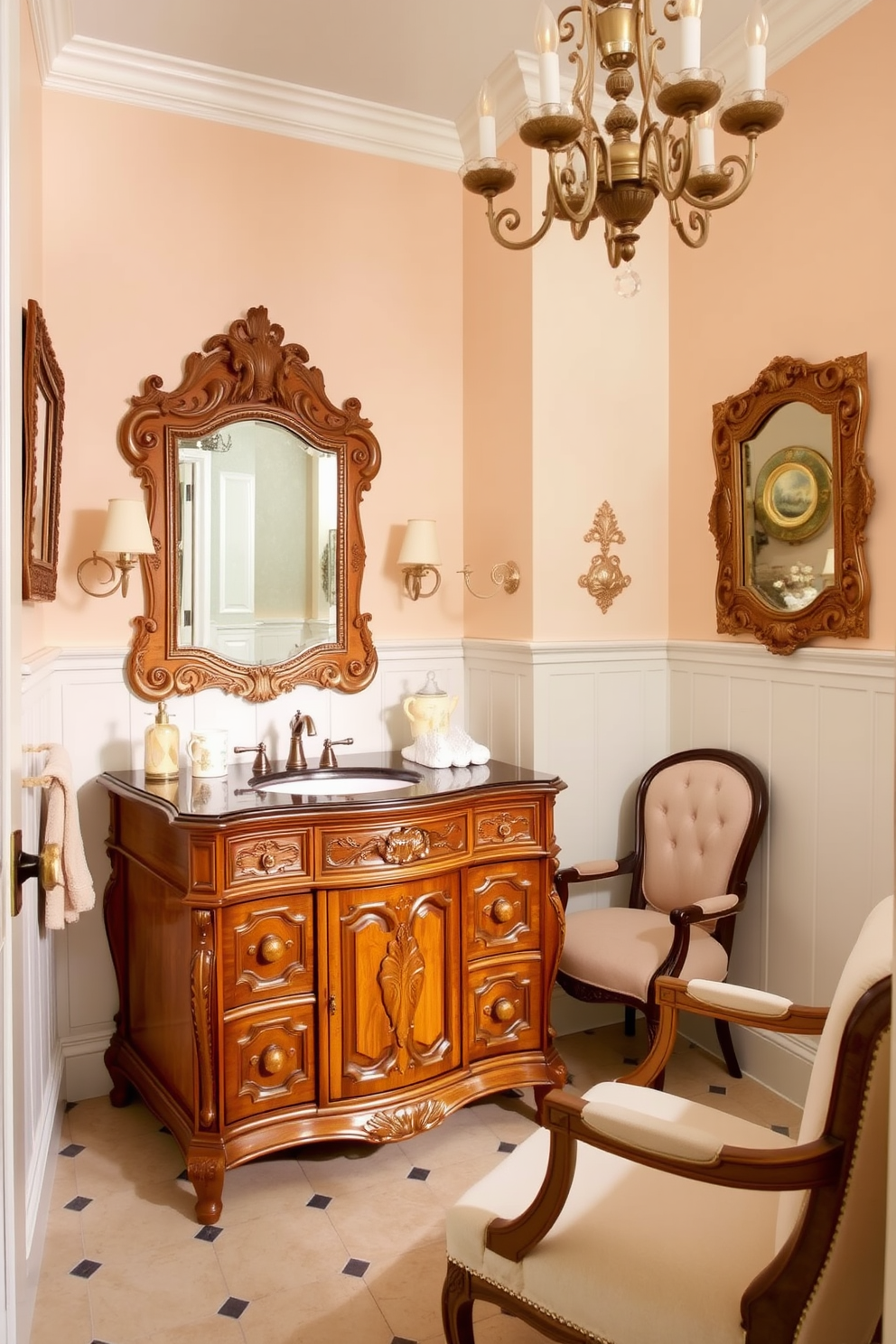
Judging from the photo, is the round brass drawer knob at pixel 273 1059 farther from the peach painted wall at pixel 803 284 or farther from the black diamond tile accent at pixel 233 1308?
the peach painted wall at pixel 803 284

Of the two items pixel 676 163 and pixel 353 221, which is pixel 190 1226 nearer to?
pixel 676 163

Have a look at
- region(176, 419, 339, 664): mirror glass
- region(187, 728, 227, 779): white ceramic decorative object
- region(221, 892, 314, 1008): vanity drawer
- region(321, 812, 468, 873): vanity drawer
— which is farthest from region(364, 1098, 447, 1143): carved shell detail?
region(176, 419, 339, 664): mirror glass

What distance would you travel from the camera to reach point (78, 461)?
319 centimetres

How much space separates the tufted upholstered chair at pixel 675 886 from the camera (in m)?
3.04

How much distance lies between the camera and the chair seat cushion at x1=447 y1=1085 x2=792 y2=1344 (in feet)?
5.12

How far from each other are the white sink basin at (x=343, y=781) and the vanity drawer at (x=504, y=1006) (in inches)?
24.5

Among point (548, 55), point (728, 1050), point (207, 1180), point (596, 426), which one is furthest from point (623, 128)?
point (728, 1050)

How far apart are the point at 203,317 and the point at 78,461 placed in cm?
63

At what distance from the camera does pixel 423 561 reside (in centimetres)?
354

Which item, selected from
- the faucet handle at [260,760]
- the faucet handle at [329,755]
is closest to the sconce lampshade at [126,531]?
the faucet handle at [260,760]

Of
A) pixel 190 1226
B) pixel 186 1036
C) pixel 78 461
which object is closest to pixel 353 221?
pixel 78 461

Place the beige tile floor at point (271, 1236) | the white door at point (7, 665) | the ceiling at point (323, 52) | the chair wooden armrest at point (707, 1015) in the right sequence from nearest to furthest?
the white door at point (7, 665)
the chair wooden armrest at point (707, 1015)
the beige tile floor at point (271, 1236)
the ceiling at point (323, 52)

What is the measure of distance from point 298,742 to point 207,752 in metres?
0.34

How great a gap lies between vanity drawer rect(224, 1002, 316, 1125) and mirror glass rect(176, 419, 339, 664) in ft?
4.00
